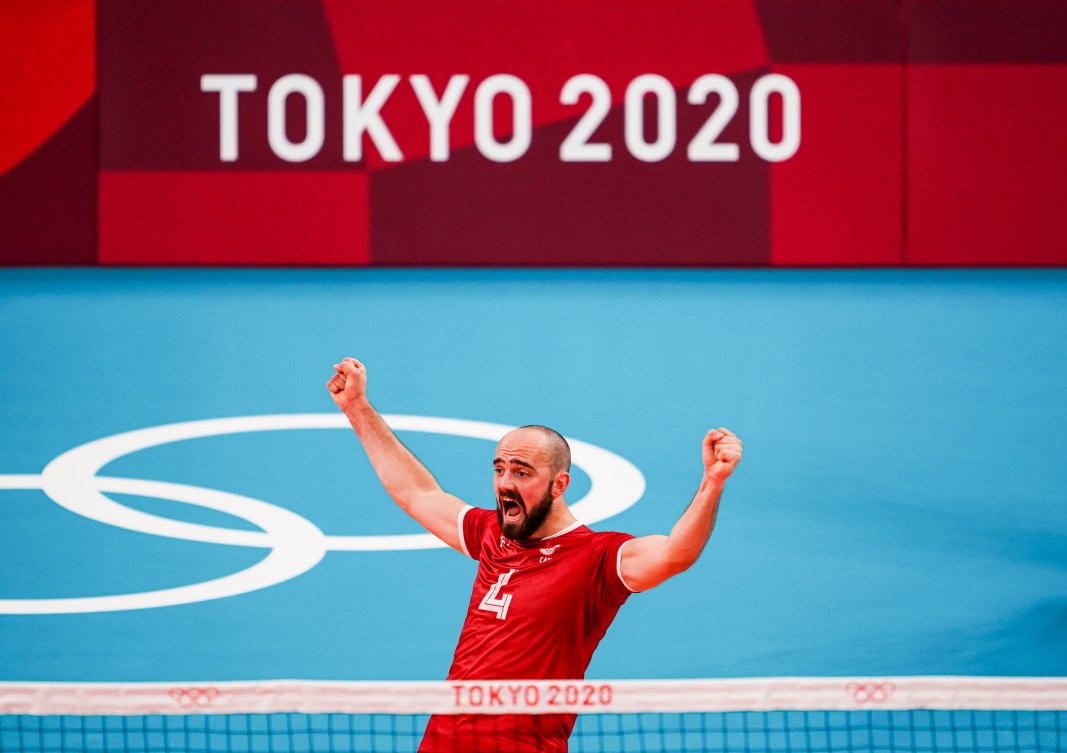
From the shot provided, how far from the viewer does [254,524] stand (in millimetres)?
8547

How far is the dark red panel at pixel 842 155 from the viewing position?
12227 millimetres

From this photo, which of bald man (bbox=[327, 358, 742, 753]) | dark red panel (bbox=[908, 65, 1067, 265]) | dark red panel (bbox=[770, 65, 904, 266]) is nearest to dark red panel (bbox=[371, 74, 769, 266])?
dark red panel (bbox=[770, 65, 904, 266])

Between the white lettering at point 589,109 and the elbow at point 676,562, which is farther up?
the white lettering at point 589,109

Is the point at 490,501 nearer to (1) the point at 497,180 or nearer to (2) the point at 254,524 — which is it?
(2) the point at 254,524

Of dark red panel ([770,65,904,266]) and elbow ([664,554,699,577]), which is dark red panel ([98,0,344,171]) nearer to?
dark red panel ([770,65,904,266])

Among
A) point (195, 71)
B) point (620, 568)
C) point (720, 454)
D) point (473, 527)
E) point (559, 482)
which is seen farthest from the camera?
point (195, 71)

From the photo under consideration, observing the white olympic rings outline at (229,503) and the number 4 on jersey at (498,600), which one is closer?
the number 4 on jersey at (498,600)

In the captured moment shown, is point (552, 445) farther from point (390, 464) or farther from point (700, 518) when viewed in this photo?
point (390, 464)

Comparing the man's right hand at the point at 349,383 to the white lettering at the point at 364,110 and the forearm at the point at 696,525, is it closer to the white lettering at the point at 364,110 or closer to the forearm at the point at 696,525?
the forearm at the point at 696,525

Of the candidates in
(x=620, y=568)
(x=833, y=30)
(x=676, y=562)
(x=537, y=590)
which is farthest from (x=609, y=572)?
(x=833, y=30)

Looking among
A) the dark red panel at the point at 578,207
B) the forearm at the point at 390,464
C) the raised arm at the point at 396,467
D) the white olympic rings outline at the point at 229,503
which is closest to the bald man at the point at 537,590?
the raised arm at the point at 396,467

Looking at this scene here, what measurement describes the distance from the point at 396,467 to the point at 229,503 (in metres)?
A: 3.93

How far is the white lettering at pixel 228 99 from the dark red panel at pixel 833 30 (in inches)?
186

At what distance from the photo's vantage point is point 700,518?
4055 mm
